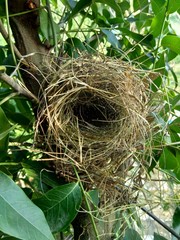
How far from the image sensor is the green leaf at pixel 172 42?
0.62 m

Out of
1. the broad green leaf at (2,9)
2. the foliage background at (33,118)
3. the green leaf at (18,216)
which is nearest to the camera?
the green leaf at (18,216)

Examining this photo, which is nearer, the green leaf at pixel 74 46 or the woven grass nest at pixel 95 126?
the woven grass nest at pixel 95 126

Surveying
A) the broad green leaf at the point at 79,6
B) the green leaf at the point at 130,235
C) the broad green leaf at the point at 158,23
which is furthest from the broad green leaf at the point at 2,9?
the green leaf at the point at 130,235

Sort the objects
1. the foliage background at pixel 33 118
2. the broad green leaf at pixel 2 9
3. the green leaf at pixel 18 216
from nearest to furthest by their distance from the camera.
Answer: the green leaf at pixel 18 216
the foliage background at pixel 33 118
the broad green leaf at pixel 2 9

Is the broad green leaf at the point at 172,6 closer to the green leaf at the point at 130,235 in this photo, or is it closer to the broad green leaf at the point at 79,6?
the broad green leaf at the point at 79,6

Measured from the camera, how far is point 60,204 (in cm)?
48

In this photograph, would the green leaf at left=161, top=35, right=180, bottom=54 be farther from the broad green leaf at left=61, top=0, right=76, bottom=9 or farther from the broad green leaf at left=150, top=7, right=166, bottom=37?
the broad green leaf at left=61, top=0, right=76, bottom=9

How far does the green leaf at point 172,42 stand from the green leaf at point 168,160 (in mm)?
159

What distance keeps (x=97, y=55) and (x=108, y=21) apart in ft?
0.35

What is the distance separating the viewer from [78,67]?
562 millimetres

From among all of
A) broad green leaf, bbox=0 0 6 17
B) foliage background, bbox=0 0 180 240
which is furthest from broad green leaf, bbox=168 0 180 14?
broad green leaf, bbox=0 0 6 17

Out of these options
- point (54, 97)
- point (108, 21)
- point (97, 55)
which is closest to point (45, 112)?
point (54, 97)

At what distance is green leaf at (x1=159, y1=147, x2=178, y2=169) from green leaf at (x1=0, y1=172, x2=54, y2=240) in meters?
0.30

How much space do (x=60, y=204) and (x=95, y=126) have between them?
0.17m
